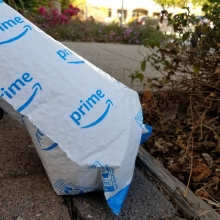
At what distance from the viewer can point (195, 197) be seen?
1.39 metres

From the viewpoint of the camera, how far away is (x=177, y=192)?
55.9 inches

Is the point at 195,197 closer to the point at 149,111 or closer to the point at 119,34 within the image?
Answer: the point at 149,111

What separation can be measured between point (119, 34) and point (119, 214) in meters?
8.10

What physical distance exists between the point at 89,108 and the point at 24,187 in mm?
465

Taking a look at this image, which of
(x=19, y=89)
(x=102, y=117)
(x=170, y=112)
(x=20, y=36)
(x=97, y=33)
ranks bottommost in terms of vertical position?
(x=97, y=33)

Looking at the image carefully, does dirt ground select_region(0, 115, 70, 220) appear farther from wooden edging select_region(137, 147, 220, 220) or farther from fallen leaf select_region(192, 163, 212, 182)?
fallen leaf select_region(192, 163, 212, 182)

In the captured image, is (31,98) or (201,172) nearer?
(31,98)

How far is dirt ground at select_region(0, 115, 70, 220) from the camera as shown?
1239 millimetres

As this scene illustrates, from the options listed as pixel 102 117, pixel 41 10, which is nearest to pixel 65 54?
pixel 102 117

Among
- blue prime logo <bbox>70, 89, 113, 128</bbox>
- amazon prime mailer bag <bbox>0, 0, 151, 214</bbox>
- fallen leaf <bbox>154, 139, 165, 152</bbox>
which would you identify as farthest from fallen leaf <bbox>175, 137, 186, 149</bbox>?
blue prime logo <bbox>70, 89, 113, 128</bbox>

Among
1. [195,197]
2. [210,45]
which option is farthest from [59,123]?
[210,45]

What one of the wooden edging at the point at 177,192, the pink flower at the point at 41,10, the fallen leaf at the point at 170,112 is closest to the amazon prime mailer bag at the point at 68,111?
the wooden edging at the point at 177,192

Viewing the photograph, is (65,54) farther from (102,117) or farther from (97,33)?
(97,33)

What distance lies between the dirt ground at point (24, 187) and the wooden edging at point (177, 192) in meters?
0.45
